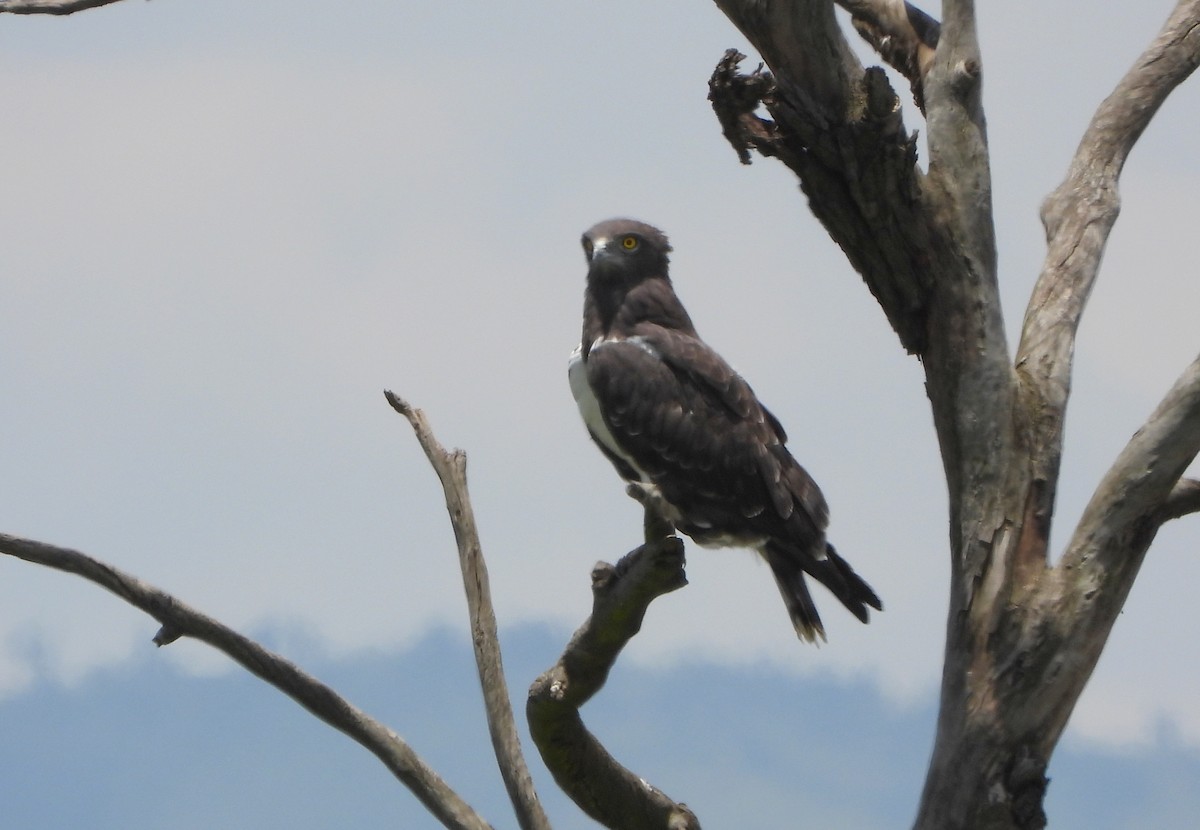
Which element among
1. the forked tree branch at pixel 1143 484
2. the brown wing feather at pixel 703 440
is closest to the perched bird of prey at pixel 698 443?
the brown wing feather at pixel 703 440

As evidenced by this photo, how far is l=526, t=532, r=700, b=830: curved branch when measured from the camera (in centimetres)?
540

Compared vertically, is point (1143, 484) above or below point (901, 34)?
below

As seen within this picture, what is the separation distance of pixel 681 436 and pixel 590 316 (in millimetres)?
1017

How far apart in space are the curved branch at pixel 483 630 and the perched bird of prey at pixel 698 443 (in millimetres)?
889

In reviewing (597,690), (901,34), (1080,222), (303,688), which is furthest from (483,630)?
(901,34)

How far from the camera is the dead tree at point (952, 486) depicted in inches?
198

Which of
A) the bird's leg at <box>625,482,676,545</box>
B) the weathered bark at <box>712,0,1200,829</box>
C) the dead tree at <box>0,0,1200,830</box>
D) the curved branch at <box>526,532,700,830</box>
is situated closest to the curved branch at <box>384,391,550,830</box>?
the dead tree at <box>0,0,1200,830</box>

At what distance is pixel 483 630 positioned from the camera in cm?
600

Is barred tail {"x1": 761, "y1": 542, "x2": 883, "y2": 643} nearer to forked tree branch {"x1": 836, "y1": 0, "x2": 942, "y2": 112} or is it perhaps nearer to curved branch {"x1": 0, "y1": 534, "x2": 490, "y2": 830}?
curved branch {"x1": 0, "y1": 534, "x2": 490, "y2": 830}

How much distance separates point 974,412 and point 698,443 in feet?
5.06

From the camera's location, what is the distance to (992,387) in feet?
17.8

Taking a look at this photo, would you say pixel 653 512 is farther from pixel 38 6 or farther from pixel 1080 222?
pixel 38 6

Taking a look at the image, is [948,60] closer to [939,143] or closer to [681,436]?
[939,143]

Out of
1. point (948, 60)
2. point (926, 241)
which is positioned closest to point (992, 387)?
point (926, 241)
